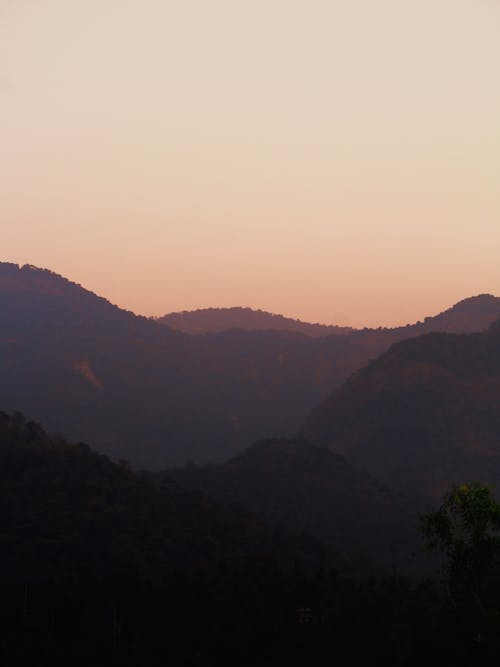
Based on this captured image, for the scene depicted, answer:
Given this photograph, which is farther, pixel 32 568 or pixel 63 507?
pixel 63 507

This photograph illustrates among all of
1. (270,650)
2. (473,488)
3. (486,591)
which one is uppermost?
(473,488)

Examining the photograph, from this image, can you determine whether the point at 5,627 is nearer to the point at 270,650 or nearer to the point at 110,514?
the point at 270,650

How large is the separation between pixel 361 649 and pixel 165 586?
30911 millimetres

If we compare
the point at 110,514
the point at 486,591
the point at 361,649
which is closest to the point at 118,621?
the point at 361,649

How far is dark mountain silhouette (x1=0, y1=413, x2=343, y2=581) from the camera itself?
151 meters

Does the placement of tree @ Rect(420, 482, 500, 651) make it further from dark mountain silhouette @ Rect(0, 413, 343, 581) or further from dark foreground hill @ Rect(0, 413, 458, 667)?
dark mountain silhouette @ Rect(0, 413, 343, 581)

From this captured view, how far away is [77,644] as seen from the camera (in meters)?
100

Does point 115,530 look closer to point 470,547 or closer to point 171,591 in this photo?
point 171,591

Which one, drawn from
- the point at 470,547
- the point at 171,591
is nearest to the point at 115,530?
the point at 171,591

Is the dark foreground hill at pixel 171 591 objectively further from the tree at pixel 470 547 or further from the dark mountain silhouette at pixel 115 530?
the tree at pixel 470 547

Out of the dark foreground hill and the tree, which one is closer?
the tree

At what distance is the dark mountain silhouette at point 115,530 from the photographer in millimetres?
151125

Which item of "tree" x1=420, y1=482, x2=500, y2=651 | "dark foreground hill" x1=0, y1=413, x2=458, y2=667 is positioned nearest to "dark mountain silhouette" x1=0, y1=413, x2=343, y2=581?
"dark foreground hill" x1=0, y1=413, x2=458, y2=667

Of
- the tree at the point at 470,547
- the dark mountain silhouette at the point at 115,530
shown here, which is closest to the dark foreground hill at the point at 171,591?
the dark mountain silhouette at the point at 115,530
